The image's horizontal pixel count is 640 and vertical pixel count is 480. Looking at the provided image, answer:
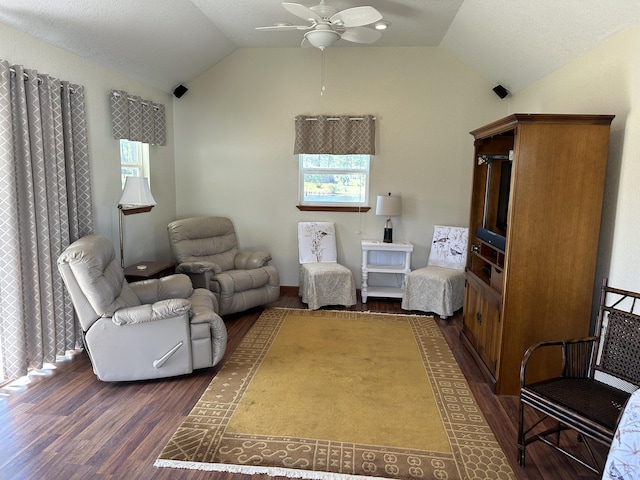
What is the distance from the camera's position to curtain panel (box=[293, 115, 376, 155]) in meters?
4.98

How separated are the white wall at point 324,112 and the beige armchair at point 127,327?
2.28m

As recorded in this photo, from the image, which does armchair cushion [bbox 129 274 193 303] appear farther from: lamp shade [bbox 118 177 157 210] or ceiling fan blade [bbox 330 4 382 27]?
ceiling fan blade [bbox 330 4 382 27]

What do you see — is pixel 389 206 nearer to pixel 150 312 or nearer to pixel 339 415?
pixel 339 415

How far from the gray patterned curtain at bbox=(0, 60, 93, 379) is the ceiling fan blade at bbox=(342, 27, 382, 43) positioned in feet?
6.97

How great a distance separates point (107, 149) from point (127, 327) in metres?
1.81

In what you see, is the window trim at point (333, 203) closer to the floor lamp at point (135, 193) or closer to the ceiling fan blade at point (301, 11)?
the floor lamp at point (135, 193)

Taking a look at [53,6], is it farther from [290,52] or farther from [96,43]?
[290,52]

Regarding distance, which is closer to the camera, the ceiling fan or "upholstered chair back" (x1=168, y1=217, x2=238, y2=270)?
the ceiling fan

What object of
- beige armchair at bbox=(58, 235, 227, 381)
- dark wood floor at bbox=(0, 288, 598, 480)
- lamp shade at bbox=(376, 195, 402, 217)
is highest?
lamp shade at bbox=(376, 195, 402, 217)

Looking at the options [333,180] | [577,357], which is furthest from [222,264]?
[577,357]

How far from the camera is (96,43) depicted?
3387 mm

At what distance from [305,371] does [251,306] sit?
1407 mm

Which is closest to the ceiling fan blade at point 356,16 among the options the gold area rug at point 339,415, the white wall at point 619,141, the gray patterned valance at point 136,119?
the white wall at point 619,141

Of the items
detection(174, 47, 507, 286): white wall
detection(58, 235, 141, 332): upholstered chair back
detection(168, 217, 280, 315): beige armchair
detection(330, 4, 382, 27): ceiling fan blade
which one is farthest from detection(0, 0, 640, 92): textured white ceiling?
detection(168, 217, 280, 315): beige armchair
